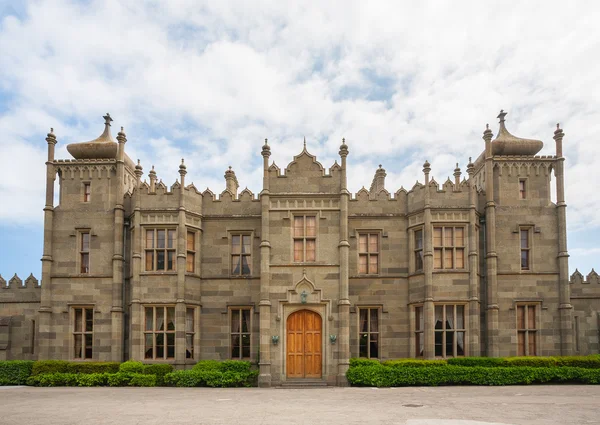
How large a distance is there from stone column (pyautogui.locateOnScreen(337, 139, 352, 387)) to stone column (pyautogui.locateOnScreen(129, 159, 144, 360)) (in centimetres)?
941

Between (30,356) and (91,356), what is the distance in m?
4.25

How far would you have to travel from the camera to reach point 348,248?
27750mm

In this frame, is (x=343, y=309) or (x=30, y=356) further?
(x=30, y=356)

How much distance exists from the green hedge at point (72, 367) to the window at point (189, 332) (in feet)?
10.7

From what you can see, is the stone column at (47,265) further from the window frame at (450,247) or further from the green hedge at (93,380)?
the window frame at (450,247)

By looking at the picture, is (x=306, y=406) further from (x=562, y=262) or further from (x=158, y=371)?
(x=562, y=262)

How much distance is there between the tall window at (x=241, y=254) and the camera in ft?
95.7

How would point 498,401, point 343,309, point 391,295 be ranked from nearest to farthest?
point 498,401 < point 343,309 < point 391,295

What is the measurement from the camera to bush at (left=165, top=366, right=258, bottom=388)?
2566 centimetres

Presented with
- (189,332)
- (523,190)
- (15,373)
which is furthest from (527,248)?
(15,373)

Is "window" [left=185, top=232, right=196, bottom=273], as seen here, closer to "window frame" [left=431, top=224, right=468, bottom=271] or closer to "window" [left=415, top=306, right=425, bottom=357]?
"window" [left=415, top=306, right=425, bottom=357]

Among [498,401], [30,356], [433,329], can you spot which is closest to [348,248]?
[433,329]

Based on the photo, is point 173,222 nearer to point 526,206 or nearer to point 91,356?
point 91,356

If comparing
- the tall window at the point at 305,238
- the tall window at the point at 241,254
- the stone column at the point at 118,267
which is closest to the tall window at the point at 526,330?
the tall window at the point at 305,238
